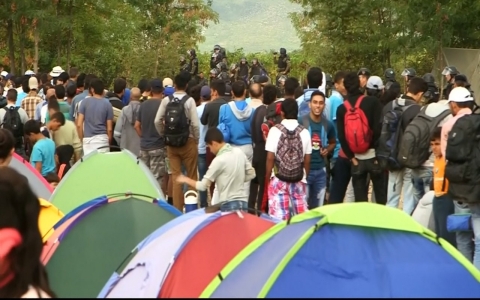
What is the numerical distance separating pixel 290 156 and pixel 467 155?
7.26 feet

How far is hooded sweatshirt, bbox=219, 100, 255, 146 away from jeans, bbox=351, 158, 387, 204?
5.18 feet

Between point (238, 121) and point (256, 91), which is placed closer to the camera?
point (238, 121)

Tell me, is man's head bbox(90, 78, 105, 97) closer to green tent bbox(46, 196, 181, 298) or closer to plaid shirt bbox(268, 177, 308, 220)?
plaid shirt bbox(268, 177, 308, 220)

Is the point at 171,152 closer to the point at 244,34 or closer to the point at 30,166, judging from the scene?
the point at 30,166

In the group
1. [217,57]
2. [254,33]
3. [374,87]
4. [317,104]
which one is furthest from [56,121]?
[254,33]

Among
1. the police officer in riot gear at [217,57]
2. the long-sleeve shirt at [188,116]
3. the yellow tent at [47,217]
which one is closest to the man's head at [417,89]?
the long-sleeve shirt at [188,116]

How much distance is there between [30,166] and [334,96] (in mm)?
4004

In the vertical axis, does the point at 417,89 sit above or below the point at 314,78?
below

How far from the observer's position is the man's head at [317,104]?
1122cm

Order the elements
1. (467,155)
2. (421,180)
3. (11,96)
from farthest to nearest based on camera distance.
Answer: (11,96) < (421,180) < (467,155)

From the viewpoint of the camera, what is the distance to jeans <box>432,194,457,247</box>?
928 cm

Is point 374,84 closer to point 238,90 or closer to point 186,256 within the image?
point 238,90

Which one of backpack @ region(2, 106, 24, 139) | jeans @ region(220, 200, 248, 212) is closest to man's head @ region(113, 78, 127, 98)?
backpack @ region(2, 106, 24, 139)

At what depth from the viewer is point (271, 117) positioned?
11758 mm
